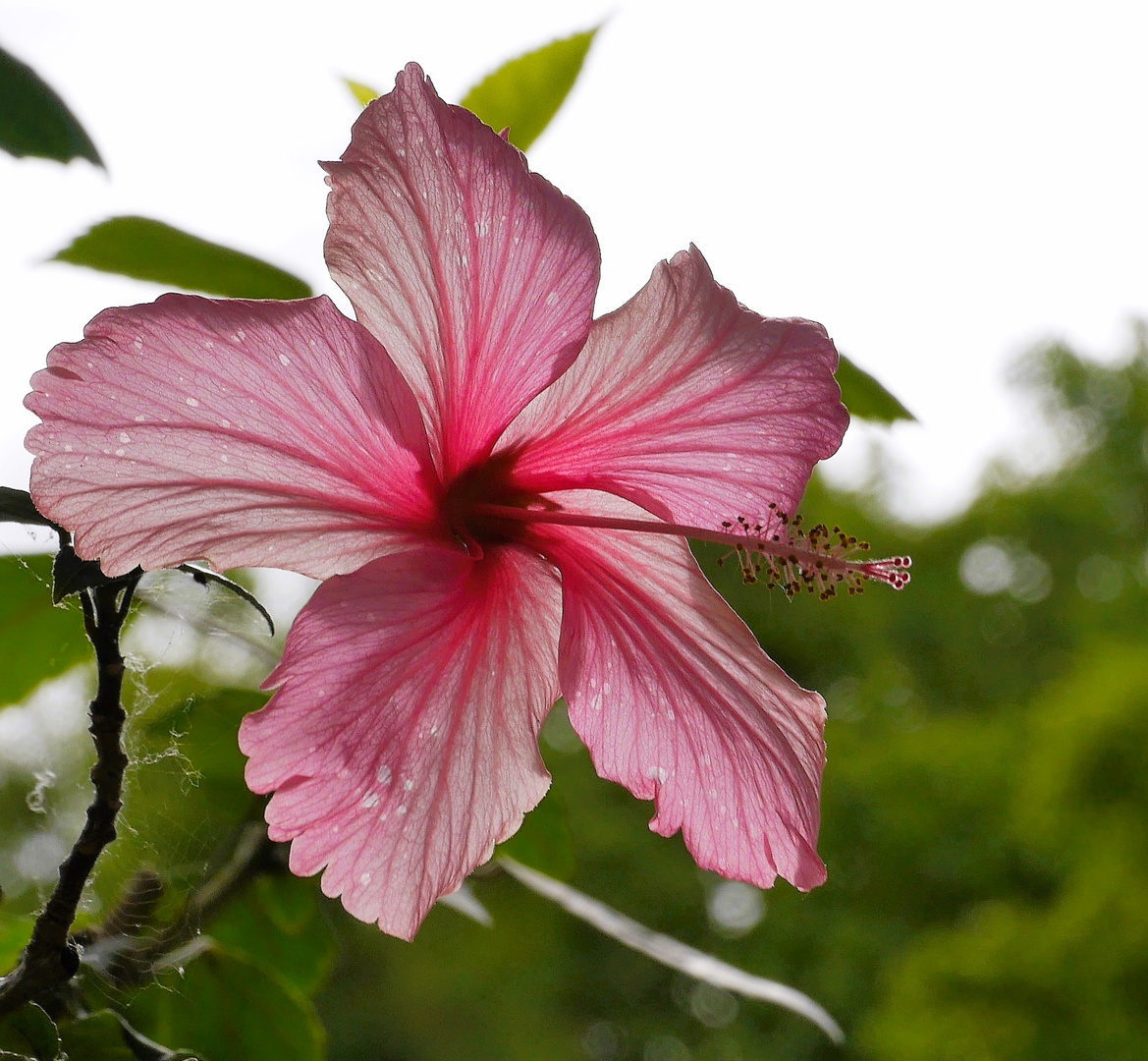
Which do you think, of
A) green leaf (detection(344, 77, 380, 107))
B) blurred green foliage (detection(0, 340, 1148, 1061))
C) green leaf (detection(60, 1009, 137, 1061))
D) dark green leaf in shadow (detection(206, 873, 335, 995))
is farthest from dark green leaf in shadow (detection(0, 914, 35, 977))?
green leaf (detection(344, 77, 380, 107))

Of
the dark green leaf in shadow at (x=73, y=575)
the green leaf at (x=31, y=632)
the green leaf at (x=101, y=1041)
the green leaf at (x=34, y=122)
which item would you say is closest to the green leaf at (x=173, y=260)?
the green leaf at (x=34, y=122)

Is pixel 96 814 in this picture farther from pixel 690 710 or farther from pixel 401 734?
pixel 690 710

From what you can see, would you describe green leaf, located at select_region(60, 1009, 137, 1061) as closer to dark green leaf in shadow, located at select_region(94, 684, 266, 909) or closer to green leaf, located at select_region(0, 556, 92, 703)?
dark green leaf in shadow, located at select_region(94, 684, 266, 909)

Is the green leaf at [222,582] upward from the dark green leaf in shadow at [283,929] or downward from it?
upward

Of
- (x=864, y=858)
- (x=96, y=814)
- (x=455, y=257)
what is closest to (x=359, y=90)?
(x=455, y=257)

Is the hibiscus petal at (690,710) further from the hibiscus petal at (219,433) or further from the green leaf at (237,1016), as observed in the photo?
the green leaf at (237,1016)
